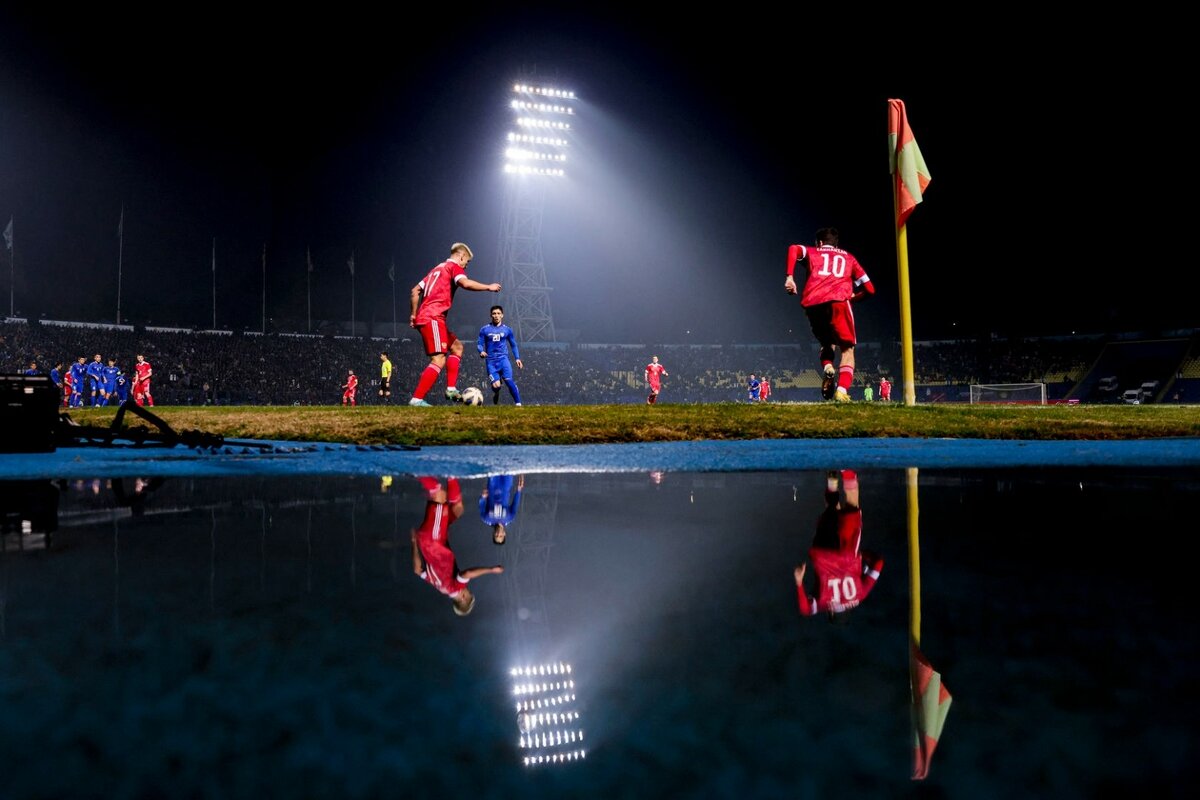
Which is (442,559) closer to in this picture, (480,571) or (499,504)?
(480,571)

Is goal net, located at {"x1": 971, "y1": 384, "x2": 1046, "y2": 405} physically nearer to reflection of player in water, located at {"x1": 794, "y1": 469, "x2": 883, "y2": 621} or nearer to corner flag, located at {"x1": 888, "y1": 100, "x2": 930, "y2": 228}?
corner flag, located at {"x1": 888, "y1": 100, "x2": 930, "y2": 228}

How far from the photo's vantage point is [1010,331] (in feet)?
147

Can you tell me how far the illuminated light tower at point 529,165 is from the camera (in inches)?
1444

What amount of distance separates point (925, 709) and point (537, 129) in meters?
39.1

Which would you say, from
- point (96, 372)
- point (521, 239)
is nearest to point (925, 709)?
point (96, 372)

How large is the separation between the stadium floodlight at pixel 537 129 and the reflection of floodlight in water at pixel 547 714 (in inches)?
1469

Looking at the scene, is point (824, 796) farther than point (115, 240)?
No

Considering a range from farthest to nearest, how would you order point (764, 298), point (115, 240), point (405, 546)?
point (764, 298), point (115, 240), point (405, 546)

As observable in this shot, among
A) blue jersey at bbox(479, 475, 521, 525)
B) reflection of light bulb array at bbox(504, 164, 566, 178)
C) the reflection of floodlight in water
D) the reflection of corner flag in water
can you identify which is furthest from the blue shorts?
reflection of light bulb array at bbox(504, 164, 566, 178)

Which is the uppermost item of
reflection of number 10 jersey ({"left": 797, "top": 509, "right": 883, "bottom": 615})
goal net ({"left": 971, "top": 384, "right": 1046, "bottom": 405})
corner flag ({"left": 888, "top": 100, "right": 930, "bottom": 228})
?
corner flag ({"left": 888, "top": 100, "right": 930, "bottom": 228})

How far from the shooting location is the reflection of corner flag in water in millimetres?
1132

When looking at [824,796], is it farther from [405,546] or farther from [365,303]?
[365,303]

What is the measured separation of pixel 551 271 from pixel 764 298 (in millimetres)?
18574

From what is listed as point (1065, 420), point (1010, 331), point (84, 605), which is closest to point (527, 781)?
point (84, 605)
